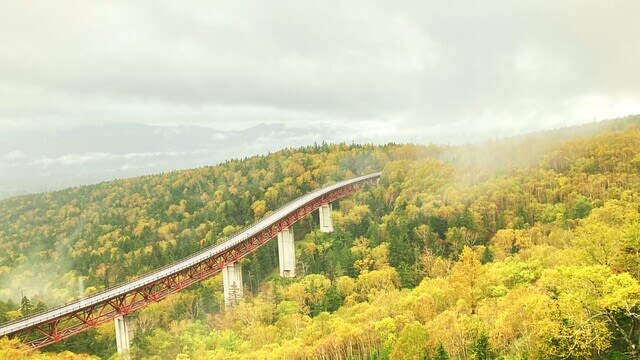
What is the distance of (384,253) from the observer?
74188 mm

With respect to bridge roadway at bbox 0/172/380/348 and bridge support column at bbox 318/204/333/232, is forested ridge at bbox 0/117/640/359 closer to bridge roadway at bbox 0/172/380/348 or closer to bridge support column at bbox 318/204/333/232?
bridge support column at bbox 318/204/333/232

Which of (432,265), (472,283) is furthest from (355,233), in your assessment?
(472,283)

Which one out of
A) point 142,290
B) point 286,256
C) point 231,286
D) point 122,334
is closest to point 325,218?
point 286,256

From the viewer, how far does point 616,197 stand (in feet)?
242

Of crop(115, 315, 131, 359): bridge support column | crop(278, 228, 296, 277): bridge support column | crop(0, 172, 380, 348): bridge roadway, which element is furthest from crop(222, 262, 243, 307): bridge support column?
crop(115, 315, 131, 359): bridge support column

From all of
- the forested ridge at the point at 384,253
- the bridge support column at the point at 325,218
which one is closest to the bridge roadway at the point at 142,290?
the forested ridge at the point at 384,253

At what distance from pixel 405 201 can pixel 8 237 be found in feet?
308

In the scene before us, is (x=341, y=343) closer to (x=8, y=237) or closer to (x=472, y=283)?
(x=472, y=283)

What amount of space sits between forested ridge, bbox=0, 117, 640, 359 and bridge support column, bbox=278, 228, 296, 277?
2.10m

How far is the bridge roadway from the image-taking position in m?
51.0

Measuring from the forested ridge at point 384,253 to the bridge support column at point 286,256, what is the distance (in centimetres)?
210

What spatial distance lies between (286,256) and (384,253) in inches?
680

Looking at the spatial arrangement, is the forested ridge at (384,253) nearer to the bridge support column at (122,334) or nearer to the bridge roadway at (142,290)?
the bridge support column at (122,334)

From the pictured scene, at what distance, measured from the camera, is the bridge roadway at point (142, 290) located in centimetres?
5100
